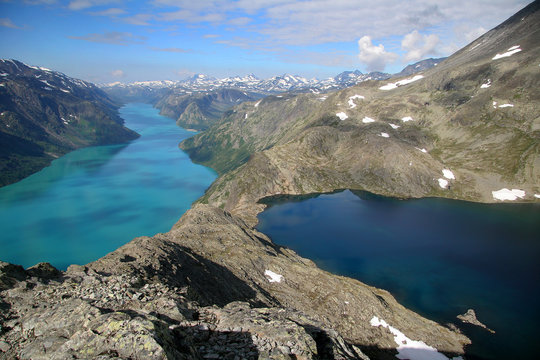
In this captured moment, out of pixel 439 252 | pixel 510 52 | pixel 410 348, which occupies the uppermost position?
pixel 510 52

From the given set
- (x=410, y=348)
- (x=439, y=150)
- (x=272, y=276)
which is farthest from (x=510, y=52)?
(x=272, y=276)

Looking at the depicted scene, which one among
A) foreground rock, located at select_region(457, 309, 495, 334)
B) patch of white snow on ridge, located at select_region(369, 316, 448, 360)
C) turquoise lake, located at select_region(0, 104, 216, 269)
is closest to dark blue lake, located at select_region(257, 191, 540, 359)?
foreground rock, located at select_region(457, 309, 495, 334)

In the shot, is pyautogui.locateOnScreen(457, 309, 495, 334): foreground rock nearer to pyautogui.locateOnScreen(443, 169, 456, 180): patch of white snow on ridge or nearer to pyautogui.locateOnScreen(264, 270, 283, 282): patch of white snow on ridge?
pyautogui.locateOnScreen(264, 270, 283, 282): patch of white snow on ridge

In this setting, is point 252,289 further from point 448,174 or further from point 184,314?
point 448,174

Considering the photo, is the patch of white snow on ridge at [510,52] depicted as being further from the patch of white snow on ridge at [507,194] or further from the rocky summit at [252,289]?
the patch of white snow on ridge at [507,194]

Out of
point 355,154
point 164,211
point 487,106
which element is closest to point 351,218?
point 355,154

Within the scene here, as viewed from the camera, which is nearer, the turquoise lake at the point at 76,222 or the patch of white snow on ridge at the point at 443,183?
the turquoise lake at the point at 76,222

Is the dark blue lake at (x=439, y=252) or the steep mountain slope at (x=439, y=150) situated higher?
the steep mountain slope at (x=439, y=150)

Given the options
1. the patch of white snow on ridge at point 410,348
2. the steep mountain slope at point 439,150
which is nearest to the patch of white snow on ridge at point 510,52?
the steep mountain slope at point 439,150
